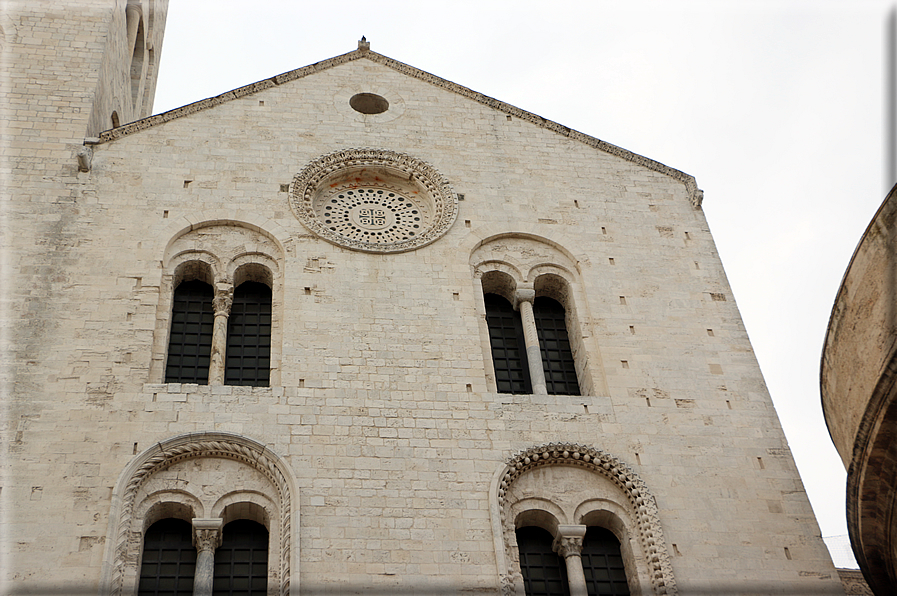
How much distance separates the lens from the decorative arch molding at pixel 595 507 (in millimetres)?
11180

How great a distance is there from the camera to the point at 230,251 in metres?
14.2

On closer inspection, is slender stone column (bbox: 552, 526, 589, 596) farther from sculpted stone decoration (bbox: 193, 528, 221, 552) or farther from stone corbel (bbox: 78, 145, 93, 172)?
stone corbel (bbox: 78, 145, 93, 172)

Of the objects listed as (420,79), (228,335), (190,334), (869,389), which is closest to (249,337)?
(228,335)

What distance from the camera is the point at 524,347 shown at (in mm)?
13977

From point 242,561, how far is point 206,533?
524mm

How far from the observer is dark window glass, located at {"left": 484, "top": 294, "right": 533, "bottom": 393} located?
44.4ft

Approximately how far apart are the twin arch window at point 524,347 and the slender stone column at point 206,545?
4065mm

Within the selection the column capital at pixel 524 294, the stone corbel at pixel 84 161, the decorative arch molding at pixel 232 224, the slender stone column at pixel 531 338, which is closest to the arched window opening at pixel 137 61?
the stone corbel at pixel 84 161

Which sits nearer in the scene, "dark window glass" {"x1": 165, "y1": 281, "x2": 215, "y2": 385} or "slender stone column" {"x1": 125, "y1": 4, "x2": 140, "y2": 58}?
"dark window glass" {"x1": 165, "y1": 281, "x2": 215, "y2": 385}

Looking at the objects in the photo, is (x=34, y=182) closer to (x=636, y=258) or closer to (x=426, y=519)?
(x=426, y=519)

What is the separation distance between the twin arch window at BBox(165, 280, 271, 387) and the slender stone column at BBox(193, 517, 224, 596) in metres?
2.20

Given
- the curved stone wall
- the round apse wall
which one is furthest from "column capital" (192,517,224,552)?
the curved stone wall

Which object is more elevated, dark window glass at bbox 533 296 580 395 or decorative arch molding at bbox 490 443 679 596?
dark window glass at bbox 533 296 580 395

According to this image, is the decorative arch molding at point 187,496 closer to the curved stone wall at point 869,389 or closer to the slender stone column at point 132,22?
the curved stone wall at point 869,389
